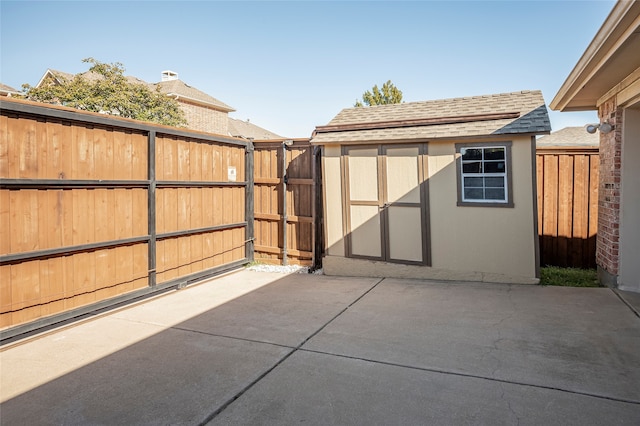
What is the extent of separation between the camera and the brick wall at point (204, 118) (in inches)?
853

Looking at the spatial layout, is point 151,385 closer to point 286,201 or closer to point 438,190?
point 286,201

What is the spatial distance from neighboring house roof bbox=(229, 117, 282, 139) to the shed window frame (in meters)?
19.0

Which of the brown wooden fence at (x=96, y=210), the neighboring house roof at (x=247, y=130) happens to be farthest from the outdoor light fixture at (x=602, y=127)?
the neighboring house roof at (x=247, y=130)

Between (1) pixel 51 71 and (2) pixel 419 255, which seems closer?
(2) pixel 419 255

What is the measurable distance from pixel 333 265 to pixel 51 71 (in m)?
18.3

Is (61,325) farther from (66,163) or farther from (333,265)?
(333,265)

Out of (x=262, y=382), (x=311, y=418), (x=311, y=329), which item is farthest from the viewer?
(x=311, y=329)

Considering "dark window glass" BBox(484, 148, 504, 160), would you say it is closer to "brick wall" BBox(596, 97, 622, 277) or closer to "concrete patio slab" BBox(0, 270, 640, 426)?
"brick wall" BBox(596, 97, 622, 277)

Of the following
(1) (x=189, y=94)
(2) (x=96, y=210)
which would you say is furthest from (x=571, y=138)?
(1) (x=189, y=94)

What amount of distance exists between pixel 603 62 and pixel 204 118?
70.8 ft

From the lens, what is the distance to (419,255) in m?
6.48

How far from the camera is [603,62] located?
4.16 m

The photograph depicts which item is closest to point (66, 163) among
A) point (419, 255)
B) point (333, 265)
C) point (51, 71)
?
point (333, 265)

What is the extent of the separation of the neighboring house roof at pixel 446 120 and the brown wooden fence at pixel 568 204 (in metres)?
1.09
